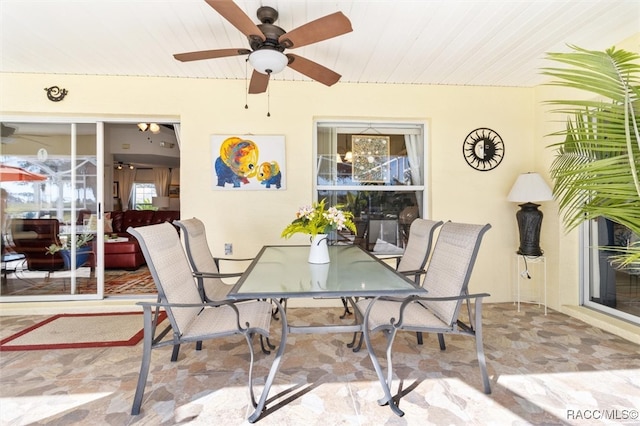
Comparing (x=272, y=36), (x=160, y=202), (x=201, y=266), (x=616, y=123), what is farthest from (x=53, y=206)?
(x=160, y=202)

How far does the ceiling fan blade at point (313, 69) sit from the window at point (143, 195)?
8.82 metres

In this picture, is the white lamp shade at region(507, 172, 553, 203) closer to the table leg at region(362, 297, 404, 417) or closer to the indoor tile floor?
the indoor tile floor

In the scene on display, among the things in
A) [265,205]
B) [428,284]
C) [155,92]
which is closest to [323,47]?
[265,205]

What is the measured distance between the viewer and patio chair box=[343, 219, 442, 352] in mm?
2461

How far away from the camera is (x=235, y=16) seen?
1.70m

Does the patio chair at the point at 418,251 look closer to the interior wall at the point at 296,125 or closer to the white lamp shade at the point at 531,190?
the interior wall at the point at 296,125

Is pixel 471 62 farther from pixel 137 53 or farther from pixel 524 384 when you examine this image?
pixel 137 53

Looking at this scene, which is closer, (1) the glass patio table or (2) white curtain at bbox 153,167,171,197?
(1) the glass patio table

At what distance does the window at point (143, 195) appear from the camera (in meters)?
9.59

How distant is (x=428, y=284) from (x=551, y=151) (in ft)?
8.04

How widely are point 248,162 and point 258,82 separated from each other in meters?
1.10

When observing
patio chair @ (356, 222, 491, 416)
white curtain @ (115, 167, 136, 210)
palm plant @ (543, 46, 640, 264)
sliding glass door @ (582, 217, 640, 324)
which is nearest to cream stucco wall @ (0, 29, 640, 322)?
sliding glass door @ (582, 217, 640, 324)

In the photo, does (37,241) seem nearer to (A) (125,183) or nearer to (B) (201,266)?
(B) (201,266)

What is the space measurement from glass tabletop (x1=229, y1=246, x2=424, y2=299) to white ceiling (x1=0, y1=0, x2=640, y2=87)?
182cm
